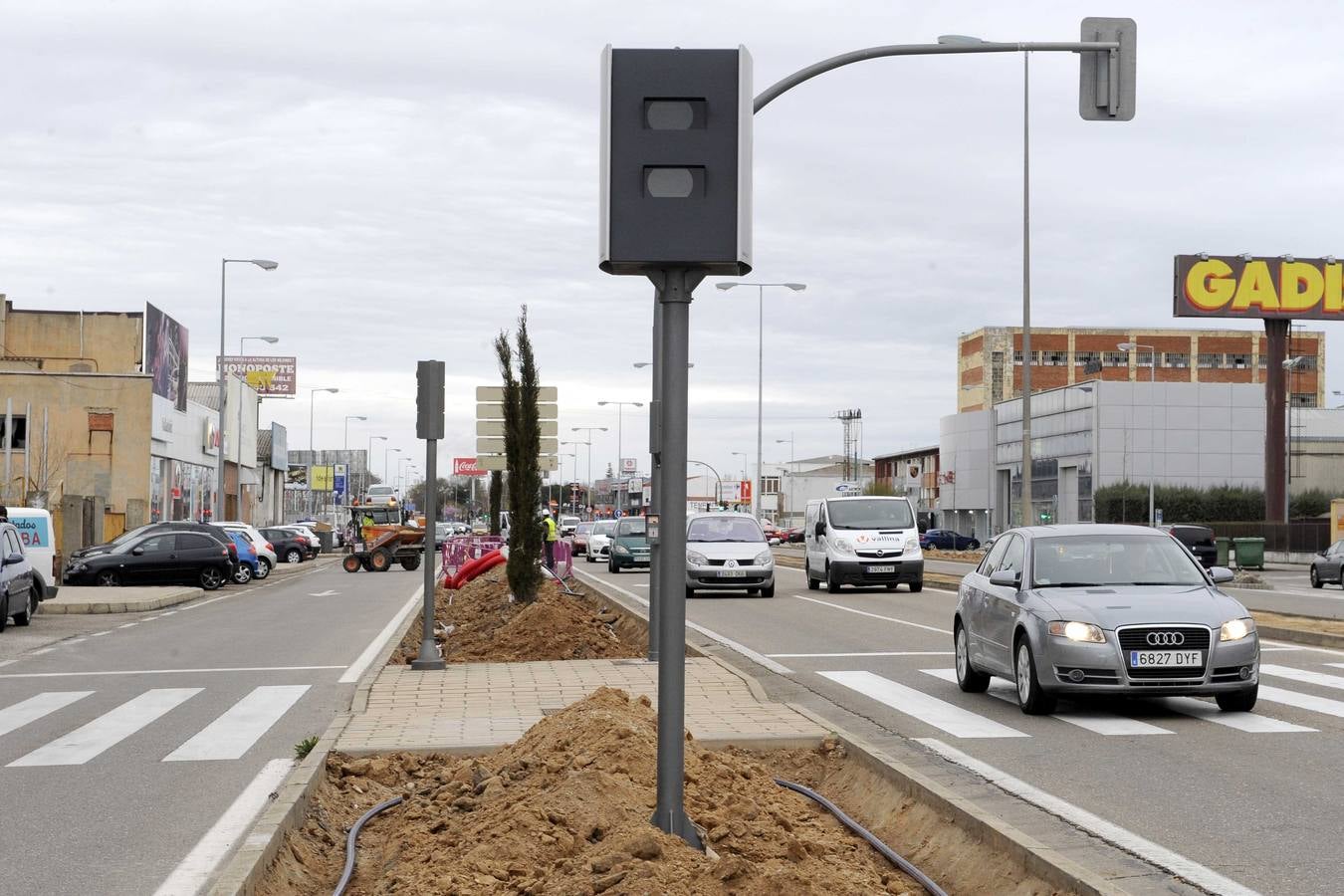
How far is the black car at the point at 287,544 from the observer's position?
6094cm

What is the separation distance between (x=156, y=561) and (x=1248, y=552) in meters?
32.4

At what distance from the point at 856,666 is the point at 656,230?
10.9m

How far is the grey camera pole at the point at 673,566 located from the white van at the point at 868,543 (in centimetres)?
2624

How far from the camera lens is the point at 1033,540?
43.0 feet

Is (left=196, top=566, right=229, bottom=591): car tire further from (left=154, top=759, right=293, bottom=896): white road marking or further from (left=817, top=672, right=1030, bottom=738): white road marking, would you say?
(left=154, top=759, right=293, bottom=896): white road marking

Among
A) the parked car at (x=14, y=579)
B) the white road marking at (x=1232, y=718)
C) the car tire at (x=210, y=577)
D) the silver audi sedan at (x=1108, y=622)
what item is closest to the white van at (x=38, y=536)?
the parked car at (x=14, y=579)

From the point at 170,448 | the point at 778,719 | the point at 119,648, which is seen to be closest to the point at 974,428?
the point at 170,448

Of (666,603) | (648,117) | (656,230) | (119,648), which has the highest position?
(648,117)

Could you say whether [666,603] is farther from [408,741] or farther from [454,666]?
[454,666]

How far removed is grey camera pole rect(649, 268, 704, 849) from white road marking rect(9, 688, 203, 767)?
5760 mm

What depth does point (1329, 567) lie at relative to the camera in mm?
39625

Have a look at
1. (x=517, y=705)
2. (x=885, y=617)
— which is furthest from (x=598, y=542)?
(x=517, y=705)

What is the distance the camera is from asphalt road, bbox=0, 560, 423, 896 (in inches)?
295

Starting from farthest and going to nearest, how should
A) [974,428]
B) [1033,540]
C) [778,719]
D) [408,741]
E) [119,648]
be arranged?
[974,428] < [119,648] < [1033,540] < [778,719] < [408,741]
